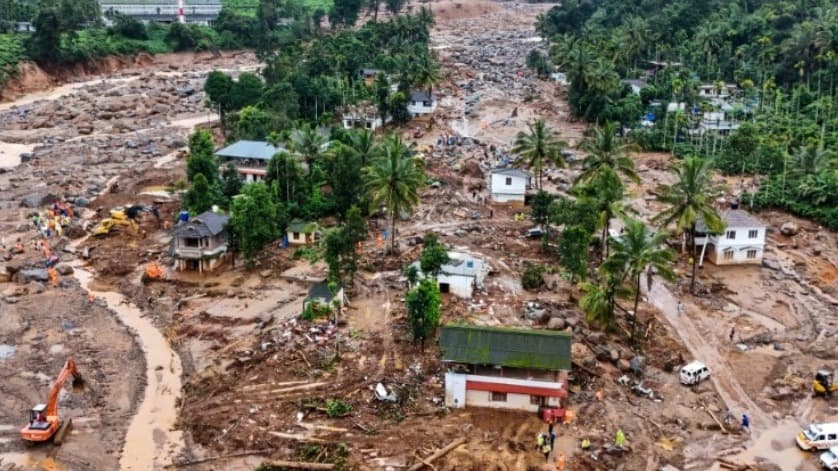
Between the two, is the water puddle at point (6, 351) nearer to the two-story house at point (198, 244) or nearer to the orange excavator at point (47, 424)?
the orange excavator at point (47, 424)

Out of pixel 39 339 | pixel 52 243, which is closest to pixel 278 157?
pixel 52 243

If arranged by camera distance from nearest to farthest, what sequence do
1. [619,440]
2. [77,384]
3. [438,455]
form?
[438,455], [619,440], [77,384]

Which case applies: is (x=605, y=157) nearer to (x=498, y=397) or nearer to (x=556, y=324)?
(x=556, y=324)

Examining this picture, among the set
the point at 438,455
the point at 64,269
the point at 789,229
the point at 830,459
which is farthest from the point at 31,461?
the point at 789,229

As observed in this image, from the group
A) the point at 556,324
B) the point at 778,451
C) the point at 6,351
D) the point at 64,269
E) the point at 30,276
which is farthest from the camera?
the point at 64,269

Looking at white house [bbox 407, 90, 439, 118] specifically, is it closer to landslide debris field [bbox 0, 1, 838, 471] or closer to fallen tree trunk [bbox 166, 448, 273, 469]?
landslide debris field [bbox 0, 1, 838, 471]

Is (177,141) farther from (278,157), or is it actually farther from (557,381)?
(557,381)

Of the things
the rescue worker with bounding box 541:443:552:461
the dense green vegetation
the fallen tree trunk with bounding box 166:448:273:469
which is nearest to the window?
the rescue worker with bounding box 541:443:552:461
